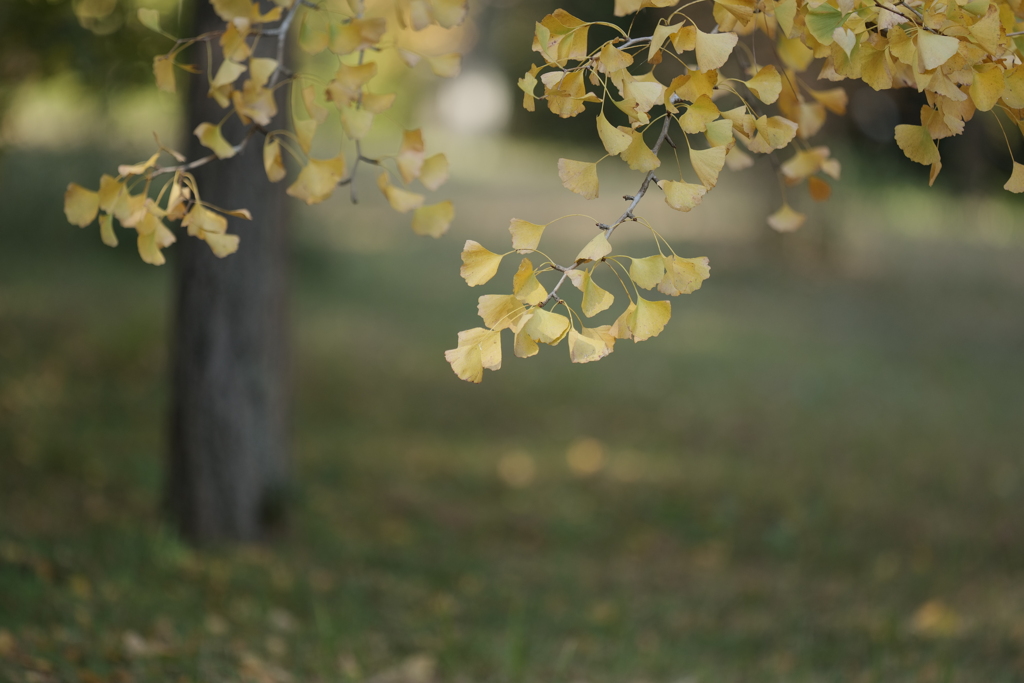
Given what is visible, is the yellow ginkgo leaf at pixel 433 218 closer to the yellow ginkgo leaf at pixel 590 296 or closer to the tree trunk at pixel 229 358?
the yellow ginkgo leaf at pixel 590 296

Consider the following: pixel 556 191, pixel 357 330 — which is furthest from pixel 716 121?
pixel 556 191

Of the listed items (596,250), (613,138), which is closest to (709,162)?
(613,138)

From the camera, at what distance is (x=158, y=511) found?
4.26m

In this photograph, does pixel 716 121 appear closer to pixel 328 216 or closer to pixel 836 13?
pixel 836 13

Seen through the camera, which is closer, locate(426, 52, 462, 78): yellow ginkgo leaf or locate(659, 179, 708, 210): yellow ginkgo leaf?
locate(659, 179, 708, 210): yellow ginkgo leaf

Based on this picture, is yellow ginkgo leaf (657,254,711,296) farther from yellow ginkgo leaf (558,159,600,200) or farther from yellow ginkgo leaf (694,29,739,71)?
yellow ginkgo leaf (694,29,739,71)

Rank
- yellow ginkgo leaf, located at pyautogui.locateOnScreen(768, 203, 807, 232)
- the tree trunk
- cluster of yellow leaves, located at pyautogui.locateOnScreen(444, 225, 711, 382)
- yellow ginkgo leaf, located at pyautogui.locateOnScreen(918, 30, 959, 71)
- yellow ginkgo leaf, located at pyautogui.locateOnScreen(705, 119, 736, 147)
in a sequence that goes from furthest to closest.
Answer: the tree trunk < yellow ginkgo leaf, located at pyautogui.locateOnScreen(768, 203, 807, 232) < yellow ginkgo leaf, located at pyautogui.locateOnScreen(705, 119, 736, 147) < cluster of yellow leaves, located at pyautogui.locateOnScreen(444, 225, 711, 382) < yellow ginkgo leaf, located at pyautogui.locateOnScreen(918, 30, 959, 71)

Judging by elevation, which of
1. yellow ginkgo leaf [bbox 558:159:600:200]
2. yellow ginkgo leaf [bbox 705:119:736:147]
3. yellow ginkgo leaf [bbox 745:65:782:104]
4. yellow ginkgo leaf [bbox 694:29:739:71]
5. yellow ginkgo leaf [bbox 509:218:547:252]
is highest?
yellow ginkgo leaf [bbox 694:29:739:71]

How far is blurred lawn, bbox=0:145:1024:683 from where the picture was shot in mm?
3139

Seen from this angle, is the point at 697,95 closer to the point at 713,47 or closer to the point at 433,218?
the point at 713,47

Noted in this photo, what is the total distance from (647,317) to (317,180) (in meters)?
0.66

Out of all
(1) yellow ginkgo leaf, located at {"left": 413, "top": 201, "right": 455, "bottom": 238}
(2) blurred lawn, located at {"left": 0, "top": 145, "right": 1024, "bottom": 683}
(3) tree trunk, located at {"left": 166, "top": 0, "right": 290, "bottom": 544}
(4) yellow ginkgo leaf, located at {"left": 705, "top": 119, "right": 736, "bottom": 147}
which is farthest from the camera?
(3) tree trunk, located at {"left": 166, "top": 0, "right": 290, "bottom": 544}

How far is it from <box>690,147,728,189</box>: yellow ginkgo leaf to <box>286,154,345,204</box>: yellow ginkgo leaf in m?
0.64

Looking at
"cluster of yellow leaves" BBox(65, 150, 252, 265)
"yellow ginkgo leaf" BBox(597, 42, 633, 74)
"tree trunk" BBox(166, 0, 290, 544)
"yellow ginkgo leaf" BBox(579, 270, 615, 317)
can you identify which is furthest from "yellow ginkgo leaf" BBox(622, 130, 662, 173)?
"tree trunk" BBox(166, 0, 290, 544)
